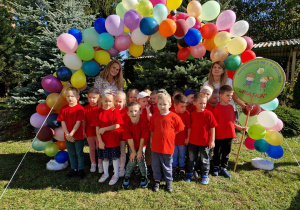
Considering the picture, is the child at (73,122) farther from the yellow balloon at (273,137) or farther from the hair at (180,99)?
the yellow balloon at (273,137)

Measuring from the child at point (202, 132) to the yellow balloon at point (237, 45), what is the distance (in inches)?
46.7

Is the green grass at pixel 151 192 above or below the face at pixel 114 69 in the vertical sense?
below

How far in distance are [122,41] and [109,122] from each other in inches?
62.0

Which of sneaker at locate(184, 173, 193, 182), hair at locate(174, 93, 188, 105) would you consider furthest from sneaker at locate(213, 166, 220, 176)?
hair at locate(174, 93, 188, 105)

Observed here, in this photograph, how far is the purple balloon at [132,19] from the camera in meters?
3.25

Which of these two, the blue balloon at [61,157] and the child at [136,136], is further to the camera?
the blue balloon at [61,157]

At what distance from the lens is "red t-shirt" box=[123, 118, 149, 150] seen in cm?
297

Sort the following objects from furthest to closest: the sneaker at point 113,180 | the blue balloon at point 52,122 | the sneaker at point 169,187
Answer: the blue balloon at point 52,122
the sneaker at point 113,180
the sneaker at point 169,187

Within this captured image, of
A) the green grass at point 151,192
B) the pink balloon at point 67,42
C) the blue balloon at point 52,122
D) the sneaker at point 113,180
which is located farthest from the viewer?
the blue balloon at point 52,122

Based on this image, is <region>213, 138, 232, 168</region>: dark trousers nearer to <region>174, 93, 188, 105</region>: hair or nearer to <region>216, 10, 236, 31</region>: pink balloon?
<region>174, 93, 188, 105</region>: hair

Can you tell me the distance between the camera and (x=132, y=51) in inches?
153

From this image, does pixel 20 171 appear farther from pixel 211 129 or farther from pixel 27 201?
pixel 211 129

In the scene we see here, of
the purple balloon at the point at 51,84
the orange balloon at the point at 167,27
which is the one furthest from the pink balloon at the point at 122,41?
the purple balloon at the point at 51,84

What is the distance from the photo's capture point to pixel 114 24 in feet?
11.0
